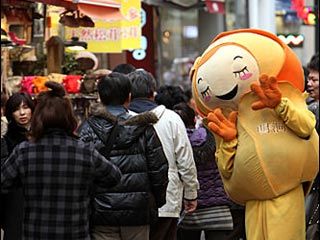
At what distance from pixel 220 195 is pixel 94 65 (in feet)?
13.6

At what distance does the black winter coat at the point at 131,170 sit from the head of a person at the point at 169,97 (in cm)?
192

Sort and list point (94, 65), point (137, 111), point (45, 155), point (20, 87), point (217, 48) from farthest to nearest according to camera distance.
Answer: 1. point (94, 65)
2. point (20, 87)
3. point (137, 111)
4. point (217, 48)
5. point (45, 155)

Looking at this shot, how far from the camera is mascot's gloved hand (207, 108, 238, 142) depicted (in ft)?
17.8

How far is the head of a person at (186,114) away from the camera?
741 centimetres

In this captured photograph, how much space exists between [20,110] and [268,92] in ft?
8.24

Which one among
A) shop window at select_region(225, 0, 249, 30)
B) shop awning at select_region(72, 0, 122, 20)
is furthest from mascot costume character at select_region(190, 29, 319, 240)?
shop window at select_region(225, 0, 249, 30)

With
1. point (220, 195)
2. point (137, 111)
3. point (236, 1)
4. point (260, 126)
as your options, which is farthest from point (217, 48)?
point (236, 1)

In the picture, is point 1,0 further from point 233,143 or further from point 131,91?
point 233,143

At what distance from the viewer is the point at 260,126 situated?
5.38 meters

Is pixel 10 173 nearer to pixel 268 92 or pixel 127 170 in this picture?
pixel 127 170

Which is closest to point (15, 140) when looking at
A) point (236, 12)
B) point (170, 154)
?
point (170, 154)

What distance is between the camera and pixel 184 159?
21.5 ft

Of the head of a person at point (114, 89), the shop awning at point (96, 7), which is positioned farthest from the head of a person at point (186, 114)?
the shop awning at point (96, 7)

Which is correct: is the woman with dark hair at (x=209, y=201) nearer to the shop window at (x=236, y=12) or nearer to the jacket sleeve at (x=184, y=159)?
the jacket sleeve at (x=184, y=159)
